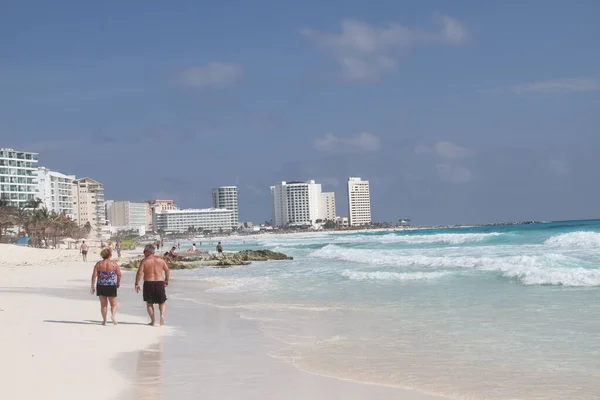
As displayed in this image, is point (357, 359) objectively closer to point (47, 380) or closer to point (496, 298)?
point (47, 380)

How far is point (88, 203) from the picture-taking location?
161 m

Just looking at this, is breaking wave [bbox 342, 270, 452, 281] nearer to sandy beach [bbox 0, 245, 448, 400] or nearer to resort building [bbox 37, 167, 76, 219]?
sandy beach [bbox 0, 245, 448, 400]

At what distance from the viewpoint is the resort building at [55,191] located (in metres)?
132

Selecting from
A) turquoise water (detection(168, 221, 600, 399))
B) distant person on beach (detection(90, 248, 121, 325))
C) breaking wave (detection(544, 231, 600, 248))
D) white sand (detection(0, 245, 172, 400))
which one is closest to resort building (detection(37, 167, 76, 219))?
breaking wave (detection(544, 231, 600, 248))

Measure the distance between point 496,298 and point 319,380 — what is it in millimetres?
8646

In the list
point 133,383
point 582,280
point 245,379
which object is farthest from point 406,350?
point 582,280

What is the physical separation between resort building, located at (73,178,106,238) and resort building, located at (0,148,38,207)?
31278 millimetres

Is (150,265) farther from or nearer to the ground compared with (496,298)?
farther from the ground

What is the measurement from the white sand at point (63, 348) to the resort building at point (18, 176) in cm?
10995

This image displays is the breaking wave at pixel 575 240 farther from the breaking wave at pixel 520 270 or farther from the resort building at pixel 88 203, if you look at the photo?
the resort building at pixel 88 203

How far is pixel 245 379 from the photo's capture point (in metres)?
7.00

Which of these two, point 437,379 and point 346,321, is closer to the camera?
point 437,379

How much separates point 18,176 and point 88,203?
1678 inches

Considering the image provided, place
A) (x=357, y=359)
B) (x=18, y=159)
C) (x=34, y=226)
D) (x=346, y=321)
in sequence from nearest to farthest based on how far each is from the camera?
(x=357, y=359), (x=346, y=321), (x=34, y=226), (x=18, y=159)
